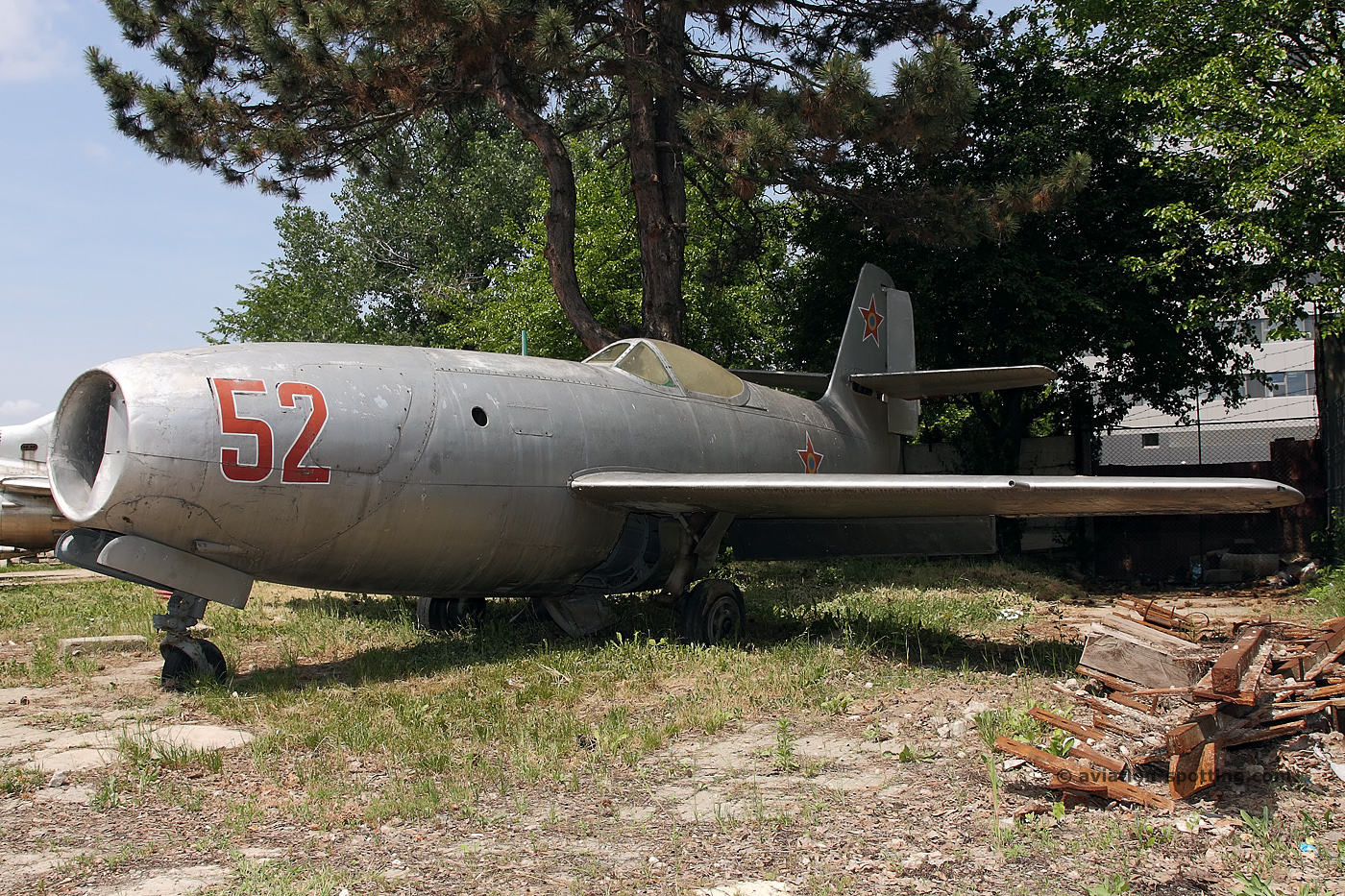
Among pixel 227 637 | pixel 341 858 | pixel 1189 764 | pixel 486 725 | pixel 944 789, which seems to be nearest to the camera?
pixel 341 858

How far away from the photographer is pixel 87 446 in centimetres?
664

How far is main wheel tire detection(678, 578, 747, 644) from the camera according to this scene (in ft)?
27.4

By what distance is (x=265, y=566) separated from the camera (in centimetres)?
672

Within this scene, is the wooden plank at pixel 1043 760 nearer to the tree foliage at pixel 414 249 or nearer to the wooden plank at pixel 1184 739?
the wooden plank at pixel 1184 739

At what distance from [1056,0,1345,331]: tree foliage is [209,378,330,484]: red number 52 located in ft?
36.5

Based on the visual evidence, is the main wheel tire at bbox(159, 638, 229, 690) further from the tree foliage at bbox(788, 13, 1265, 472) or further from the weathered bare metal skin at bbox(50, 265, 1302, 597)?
the tree foliage at bbox(788, 13, 1265, 472)

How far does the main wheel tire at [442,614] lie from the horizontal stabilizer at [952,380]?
18.7ft

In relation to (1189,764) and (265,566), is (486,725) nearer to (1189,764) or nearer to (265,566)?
(265,566)

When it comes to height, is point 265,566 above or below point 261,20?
below

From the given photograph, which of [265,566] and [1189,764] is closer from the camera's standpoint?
[1189,764]

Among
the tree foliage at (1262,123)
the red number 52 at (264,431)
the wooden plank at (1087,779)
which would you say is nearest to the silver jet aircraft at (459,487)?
the red number 52 at (264,431)

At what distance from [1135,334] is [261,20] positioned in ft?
47.3

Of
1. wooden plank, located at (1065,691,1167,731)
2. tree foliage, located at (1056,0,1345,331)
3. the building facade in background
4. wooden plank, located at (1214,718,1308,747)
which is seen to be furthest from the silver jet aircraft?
the building facade in background

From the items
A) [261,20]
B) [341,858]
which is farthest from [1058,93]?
[341,858]
